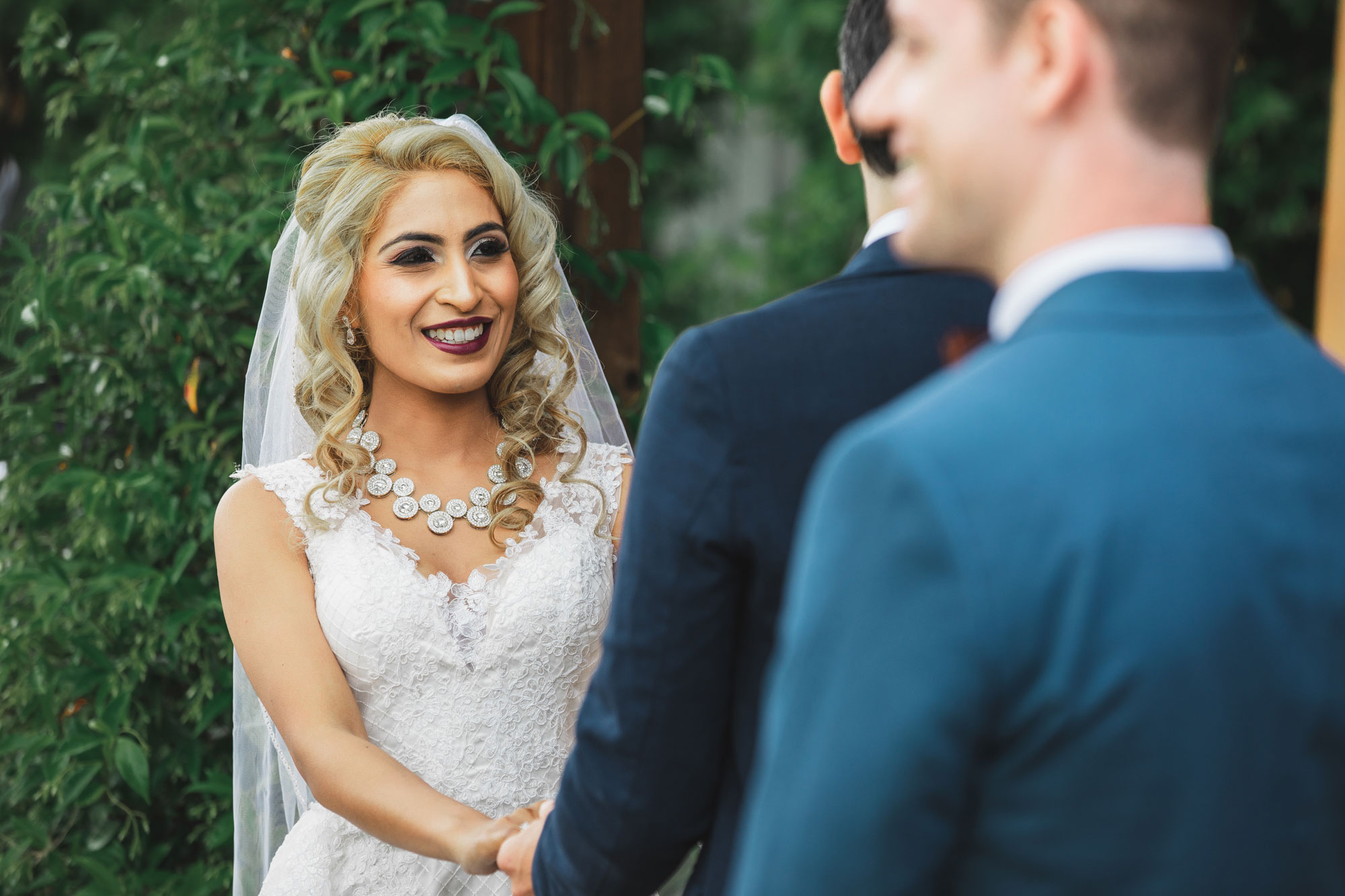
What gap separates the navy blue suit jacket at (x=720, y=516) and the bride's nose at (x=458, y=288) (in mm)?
953

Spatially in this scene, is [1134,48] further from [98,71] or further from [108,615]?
[98,71]

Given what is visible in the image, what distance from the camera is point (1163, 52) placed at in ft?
2.67

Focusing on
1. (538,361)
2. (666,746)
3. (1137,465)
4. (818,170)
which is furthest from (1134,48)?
(818,170)

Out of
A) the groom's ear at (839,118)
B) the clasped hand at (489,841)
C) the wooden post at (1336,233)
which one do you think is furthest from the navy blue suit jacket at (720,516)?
the wooden post at (1336,233)

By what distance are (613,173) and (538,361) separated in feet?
2.17

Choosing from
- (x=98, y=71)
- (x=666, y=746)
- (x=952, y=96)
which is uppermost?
(x=98, y=71)

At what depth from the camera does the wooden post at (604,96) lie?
2822 mm

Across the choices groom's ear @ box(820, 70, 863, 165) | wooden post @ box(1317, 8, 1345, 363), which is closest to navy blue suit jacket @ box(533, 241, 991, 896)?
groom's ear @ box(820, 70, 863, 165)

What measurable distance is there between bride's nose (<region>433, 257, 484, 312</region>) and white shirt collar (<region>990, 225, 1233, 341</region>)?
1422 mm

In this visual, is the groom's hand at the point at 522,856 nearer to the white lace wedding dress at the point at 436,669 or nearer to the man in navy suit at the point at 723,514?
the man in navy suit at the point at 723,514

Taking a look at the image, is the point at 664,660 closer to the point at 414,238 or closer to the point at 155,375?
the point at 414,238

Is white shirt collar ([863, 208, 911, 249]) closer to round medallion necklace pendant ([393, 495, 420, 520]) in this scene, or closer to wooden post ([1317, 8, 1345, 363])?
round medallion necklace pendant ([393, 495, 420, 520])

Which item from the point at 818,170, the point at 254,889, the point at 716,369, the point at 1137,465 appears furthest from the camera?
the point at 818,170

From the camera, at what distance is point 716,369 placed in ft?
4.05
